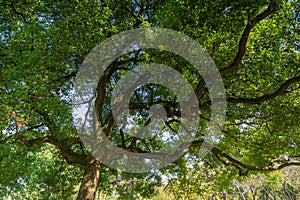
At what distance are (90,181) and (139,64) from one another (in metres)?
4.00

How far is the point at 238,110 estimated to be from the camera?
9.45 m

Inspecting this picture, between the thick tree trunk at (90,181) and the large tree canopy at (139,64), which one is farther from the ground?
the large tree canopy at (139,64)

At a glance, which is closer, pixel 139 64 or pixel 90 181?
pixel 90 181

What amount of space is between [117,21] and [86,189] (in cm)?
508

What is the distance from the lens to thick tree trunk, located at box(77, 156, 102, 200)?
7703 mm

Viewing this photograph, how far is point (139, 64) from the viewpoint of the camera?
8.40m

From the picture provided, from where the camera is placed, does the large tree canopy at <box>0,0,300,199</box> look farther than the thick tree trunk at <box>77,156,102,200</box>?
No

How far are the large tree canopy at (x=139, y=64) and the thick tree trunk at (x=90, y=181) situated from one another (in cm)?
3

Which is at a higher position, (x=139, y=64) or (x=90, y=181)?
(x=139, y=64)

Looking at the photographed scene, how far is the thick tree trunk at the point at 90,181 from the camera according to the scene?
7.70 metres

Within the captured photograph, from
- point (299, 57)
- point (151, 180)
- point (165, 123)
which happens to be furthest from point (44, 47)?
point (151, 180)

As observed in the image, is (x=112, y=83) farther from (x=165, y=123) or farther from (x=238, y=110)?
(x=238, y=110)

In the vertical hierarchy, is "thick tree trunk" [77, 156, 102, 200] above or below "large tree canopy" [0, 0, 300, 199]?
below

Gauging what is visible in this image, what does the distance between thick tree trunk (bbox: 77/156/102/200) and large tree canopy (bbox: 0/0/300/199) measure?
31 millimetres
